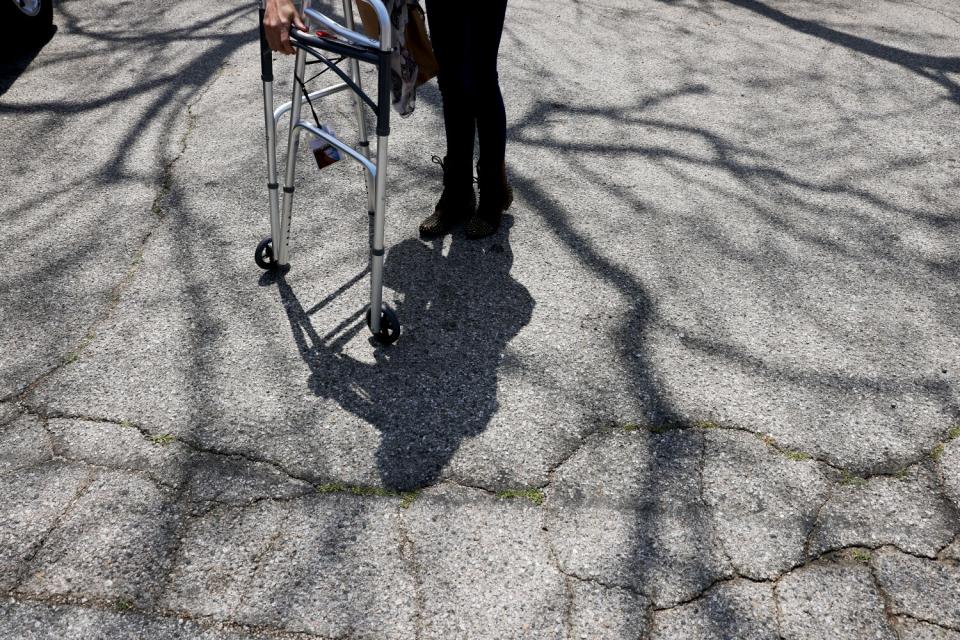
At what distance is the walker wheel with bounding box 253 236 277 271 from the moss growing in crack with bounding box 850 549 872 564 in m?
2.61

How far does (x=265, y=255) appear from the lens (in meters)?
3.55

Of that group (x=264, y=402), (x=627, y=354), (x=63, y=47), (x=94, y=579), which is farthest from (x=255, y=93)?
(x=94, y=579)

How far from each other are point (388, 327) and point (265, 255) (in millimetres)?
828

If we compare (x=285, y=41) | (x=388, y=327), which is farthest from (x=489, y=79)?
(x=388, y=327)

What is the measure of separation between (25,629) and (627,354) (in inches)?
89.4

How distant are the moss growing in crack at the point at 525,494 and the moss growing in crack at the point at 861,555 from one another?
995 millimetres

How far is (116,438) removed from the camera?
9.00 feet

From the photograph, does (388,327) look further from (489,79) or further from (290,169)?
(489,79)

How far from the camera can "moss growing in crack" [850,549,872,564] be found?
2406 mm

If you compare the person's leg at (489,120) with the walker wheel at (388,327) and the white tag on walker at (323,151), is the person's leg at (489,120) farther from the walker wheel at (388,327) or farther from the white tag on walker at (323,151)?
the walker wheel at (388,327)

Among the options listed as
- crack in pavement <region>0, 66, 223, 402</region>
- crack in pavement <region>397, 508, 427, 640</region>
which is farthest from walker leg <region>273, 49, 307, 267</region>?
crack in pavement <region>397, 508, 427, 640</region>

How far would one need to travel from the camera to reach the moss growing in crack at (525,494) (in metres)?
2.56

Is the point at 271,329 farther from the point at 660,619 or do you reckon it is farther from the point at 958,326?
the point at 958,326

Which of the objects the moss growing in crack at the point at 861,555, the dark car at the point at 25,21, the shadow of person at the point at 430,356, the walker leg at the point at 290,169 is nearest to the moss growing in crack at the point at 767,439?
the moss growing in crack at the point at 861,555
